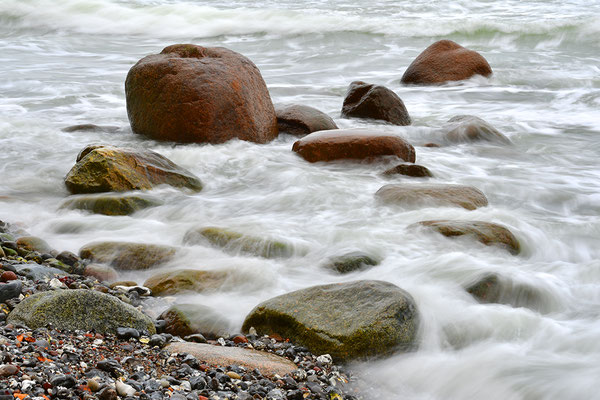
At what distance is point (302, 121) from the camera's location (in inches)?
226

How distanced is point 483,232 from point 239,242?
1.34 meters

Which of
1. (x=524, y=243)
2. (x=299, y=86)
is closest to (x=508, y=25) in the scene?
(x=299, y=86)

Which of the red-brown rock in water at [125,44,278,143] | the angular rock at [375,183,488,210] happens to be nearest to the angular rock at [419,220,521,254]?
the angular rock at [375,183,488,210]

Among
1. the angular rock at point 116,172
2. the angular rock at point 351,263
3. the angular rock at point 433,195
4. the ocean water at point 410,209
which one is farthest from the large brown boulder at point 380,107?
the angular rock at point 351,263

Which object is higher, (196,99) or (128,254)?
(196,99)

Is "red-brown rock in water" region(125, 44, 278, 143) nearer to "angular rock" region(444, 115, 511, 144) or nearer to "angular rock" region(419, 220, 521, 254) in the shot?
"angular rock" region(444, 115, 511, 144)

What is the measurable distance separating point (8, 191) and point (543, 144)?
4462mm

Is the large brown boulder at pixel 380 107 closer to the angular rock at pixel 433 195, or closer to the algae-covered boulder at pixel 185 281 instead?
the angular rock at pixel 433 195

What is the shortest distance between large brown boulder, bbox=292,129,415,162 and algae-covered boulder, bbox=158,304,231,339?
2398 millimetres

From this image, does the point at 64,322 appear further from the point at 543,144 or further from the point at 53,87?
the point at 53,87

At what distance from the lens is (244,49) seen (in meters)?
12.7

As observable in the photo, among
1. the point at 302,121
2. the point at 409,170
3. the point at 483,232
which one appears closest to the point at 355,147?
the point at 409,170

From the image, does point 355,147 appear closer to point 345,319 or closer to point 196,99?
point 196,99

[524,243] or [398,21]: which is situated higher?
[398,21]
